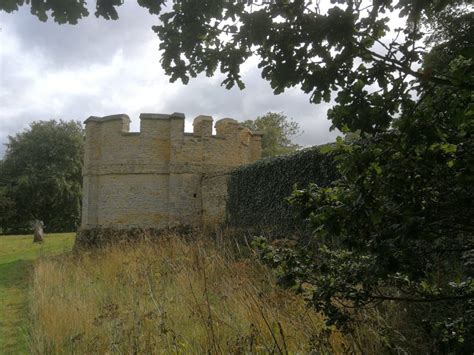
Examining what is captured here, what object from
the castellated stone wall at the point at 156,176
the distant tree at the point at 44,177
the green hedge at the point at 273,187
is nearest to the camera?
the green hedge at the point at 273,187

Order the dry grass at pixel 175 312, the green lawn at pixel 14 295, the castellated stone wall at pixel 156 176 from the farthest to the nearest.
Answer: the castellated stone wall at pixel 156 176 → the green lawn at pixel 14 295 → the dry grass at pixel 175 312

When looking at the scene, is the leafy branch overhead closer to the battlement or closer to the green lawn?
the green lawn

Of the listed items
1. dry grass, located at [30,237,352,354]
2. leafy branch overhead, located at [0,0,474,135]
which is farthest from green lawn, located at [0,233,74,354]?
leafy branch overhead, located at [0,0,474,135]

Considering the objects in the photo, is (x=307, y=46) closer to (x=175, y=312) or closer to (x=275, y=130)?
(x=175, y=312)

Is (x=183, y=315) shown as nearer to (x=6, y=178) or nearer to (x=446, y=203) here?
(x=446, y=203)

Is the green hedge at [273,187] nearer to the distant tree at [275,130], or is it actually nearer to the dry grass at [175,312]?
the dry grass at [175,312]

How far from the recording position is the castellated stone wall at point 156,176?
642 inches

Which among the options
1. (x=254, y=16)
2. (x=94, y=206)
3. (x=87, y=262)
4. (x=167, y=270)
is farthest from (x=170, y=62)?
(x=94, y=206)

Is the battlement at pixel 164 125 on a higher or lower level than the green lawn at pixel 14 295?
higher

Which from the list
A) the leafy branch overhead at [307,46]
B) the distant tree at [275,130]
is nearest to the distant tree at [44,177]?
the distant tree at [275,130]

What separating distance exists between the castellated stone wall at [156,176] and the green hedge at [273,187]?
6.50 ft

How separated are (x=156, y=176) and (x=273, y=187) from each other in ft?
20.4

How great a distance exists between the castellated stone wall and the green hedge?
1982 mm

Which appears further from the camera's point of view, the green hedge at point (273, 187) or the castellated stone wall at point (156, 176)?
the castellated stone wall at point (156, 176)
